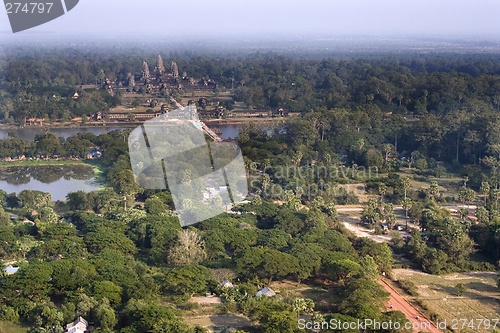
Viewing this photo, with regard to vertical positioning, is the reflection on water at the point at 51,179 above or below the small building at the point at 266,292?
above

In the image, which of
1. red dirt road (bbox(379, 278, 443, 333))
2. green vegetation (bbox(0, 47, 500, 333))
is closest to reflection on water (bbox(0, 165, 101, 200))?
green vegetation (bbox(0, 47, 500, 333))

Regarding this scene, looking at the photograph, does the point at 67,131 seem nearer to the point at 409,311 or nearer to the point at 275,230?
the point at 275,230

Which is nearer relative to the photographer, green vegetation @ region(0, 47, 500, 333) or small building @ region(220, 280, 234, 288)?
green vegetation @ region(0, 47, 500, 333)

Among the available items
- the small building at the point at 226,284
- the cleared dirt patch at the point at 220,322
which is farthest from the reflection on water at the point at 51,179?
the cleared dirt patch at the point at 220,322

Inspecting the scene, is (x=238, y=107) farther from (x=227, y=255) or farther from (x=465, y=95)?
(x=227, y=255)

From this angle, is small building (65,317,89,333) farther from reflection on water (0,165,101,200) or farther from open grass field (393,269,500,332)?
reflection on water (0,165,101,200)

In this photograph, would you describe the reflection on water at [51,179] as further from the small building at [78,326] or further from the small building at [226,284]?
the small building at [78,326]

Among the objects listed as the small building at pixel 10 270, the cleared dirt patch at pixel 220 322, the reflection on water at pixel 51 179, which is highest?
the small building at pixel 10 270
